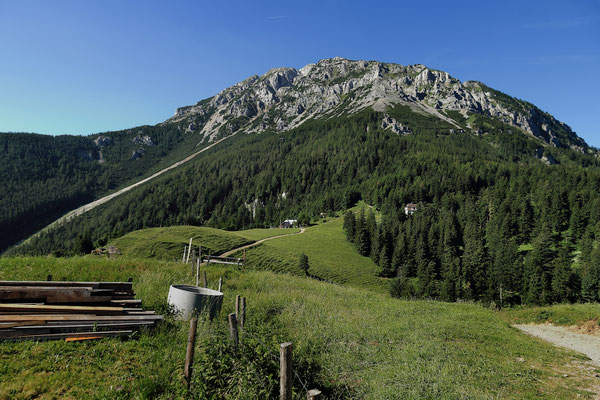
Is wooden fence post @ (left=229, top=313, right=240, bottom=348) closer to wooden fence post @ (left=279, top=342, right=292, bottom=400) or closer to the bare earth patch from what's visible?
wooden fence post @ (left=279, top=342, right=292, bottom=400)

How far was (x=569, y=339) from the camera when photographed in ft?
59.9

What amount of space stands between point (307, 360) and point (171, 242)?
63.8 meters

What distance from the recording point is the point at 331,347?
11922 millimetres

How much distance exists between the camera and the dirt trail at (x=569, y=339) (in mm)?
15165

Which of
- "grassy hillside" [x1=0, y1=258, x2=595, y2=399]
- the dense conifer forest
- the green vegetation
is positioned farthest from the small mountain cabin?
"grassy hillside" [x1=0, y1=258, x2=595, y2=399]

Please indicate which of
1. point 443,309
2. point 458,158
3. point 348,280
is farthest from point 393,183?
point 443,309

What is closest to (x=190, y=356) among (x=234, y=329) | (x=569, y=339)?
(x=234, y=329)

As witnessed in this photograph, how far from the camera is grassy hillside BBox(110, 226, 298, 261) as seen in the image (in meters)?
59.8

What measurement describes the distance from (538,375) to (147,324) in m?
15.0

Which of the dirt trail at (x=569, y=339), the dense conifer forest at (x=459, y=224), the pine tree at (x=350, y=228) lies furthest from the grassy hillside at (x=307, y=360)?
the pine tree at (x=350, y=228)

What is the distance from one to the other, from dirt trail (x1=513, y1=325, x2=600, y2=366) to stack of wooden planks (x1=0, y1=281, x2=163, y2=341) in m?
20.5

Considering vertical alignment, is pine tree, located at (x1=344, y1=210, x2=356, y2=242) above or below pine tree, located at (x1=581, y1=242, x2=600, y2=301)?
above

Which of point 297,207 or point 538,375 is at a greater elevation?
point 297,207

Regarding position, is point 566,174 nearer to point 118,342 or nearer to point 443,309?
point 443,309
